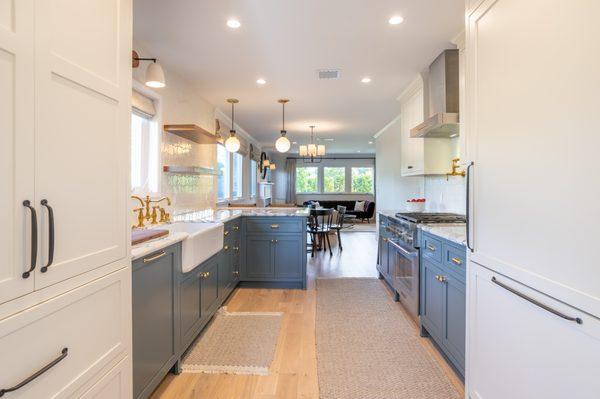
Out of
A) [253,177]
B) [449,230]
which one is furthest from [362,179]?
[449,230]

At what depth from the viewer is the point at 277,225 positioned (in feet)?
13.2

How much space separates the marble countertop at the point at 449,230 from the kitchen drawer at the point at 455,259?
0.06 meters

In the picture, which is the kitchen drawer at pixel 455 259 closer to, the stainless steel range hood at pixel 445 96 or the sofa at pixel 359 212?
the stainless steel range hood at pixel 445 96

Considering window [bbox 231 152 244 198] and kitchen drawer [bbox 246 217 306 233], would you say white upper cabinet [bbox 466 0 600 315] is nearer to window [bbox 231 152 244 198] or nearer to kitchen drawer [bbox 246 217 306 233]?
kitchen drawer [bbox 246 217 306 233]

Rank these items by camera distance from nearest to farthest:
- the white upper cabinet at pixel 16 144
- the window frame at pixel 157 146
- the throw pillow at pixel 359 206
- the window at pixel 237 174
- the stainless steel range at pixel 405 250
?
the white upper cabinet at pixel 16 144
the stainless steel range at pixel 405 250
the window frame at pixel 157 146
the window at pixel 237 174
the throw pillow at pixel 359 206

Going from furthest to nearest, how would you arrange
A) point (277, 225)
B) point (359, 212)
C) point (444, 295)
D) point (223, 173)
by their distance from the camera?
1. point (359, 212)
2. point (223, 173)
3. point (277, 225)
4. point (444, 295)

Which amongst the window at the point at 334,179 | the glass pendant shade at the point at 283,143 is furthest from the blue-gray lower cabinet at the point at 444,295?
the window at the point at 334,179

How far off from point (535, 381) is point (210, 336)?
2.24m

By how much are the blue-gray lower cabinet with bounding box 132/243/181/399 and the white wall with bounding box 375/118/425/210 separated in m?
4.33

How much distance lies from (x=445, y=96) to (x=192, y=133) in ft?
8.40

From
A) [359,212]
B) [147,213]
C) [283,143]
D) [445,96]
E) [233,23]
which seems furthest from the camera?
[359,212]

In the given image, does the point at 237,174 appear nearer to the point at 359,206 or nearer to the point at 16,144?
the point at 359,206

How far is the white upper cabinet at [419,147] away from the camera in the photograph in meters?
3.59

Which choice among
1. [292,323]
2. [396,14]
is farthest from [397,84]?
[292,323]
